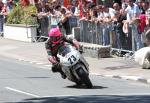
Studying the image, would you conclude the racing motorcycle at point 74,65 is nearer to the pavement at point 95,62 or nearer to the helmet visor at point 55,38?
the helmet visor at point 55,38

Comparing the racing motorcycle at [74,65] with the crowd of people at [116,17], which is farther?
the crowd of people at [116,17]

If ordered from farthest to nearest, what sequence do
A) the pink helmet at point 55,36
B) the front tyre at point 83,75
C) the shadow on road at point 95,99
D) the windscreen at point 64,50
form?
the pink helmet at point 55,36
the windscreen at point 64,50
the front tyre at point 83,75
the shadow on road at point 95,99

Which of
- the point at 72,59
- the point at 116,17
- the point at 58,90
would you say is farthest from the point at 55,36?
the point at 116,17

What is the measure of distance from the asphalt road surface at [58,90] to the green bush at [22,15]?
11.3 metres

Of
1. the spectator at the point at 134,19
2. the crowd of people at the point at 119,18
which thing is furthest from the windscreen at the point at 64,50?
the spectator at the point at 134,19

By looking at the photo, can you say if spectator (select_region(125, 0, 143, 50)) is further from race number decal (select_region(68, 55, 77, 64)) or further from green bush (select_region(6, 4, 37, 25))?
green bush (select_region(6, 4, 37, 25))

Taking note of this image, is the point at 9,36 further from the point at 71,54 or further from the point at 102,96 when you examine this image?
the point at 102,96

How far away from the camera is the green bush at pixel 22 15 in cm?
3481

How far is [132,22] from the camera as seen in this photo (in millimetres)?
24156

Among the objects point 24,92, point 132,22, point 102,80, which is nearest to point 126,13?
point 132,22

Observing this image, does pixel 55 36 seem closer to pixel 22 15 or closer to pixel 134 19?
pixel 134 19

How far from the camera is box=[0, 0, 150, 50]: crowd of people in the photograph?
24.3 meters

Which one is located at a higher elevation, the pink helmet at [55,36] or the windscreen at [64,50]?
the pink helmet at [55,36]

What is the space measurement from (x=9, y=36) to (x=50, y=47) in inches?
727
